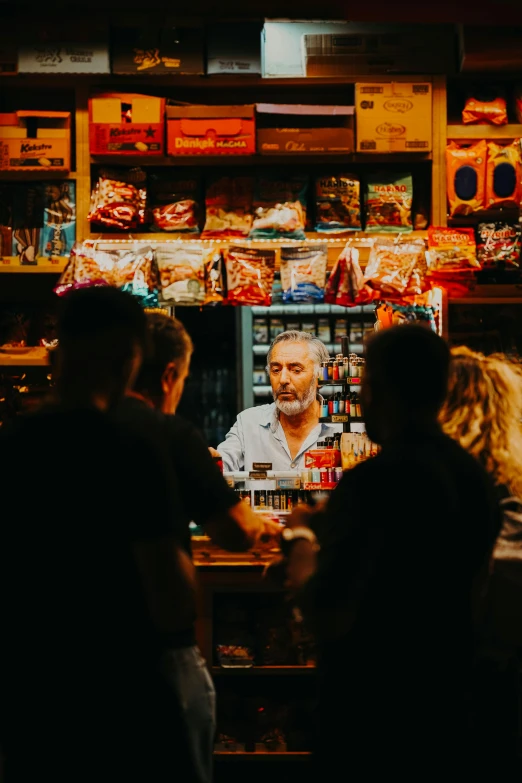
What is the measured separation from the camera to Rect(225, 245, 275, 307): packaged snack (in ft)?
12.9

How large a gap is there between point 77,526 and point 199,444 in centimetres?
53

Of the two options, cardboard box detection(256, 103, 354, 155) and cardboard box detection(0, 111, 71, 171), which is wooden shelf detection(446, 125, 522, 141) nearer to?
cardboard box detection(256, 103, 354, 155)

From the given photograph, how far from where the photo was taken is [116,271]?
3.90m

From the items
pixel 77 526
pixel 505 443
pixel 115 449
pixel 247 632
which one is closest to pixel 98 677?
pixel 77 526

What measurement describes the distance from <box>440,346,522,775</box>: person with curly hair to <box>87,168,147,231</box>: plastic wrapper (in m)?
2.15

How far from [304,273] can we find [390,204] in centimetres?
61

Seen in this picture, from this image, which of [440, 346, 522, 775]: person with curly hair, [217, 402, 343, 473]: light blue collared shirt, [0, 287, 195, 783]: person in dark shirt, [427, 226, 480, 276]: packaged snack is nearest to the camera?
[0, 287, 195, 783]: person in dark shirt

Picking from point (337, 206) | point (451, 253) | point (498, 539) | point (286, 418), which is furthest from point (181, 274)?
point (498, 539)

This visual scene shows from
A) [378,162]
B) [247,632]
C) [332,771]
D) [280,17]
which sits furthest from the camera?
[378,162]

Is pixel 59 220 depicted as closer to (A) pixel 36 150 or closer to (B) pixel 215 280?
(A) pixel 36 150

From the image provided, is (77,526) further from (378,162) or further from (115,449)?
(378,162)

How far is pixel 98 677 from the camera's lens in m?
1.73

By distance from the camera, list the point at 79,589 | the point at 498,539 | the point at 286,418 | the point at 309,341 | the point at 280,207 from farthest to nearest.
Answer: the point at 286,418
the point at 309,341
the point at 280,207
the point at 498,539
the point at 79,589

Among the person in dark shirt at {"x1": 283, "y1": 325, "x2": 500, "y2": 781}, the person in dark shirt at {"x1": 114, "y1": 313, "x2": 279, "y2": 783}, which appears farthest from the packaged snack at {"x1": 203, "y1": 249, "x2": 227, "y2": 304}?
the person in dark shirt at {"x1": 283, "y1": 325, "x2": 500, "y2": 781}
